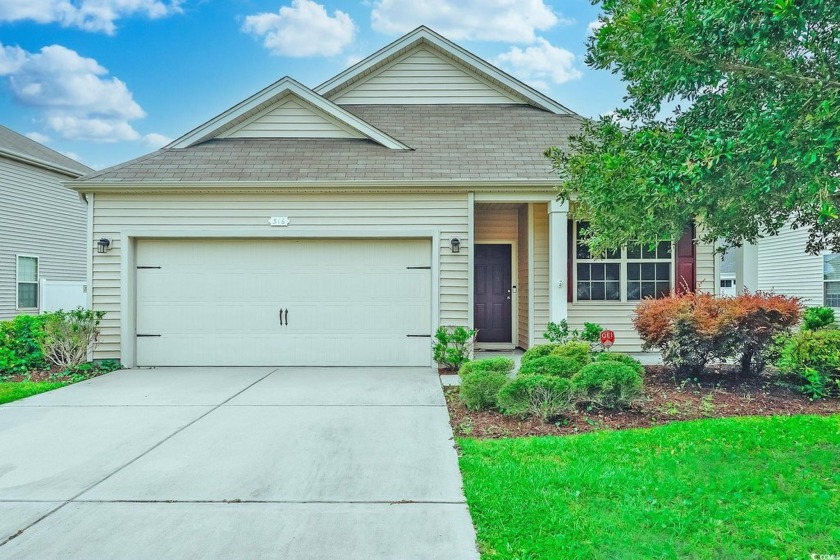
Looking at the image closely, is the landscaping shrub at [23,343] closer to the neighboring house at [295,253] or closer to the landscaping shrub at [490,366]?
the neighboring house at [295,253]

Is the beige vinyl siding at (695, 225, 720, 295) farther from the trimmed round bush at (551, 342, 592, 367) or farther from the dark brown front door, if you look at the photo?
the trimmed round bush at (551, 342, 592, 367)

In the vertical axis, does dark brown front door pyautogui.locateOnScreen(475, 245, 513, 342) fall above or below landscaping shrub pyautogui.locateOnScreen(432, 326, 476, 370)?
above

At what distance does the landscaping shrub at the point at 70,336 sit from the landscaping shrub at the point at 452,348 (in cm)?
Result: 544

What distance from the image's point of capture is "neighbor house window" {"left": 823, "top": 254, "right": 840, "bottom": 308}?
1247 cm

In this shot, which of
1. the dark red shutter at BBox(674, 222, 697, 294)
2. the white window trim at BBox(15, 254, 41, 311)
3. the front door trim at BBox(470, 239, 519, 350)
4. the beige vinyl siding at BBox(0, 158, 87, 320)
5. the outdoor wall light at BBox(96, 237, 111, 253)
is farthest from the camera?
the white window trim at BBox(15, 254, 41, 311)

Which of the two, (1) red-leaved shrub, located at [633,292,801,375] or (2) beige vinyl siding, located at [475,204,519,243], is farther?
(2) beige vinyl siding, located at [475,204,519,243]

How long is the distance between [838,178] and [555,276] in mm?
5000

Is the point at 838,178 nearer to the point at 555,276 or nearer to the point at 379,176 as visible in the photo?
the point at 555,276

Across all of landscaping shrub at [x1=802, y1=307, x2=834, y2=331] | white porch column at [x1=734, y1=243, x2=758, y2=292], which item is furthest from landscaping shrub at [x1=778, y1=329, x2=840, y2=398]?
white porch column at [x1=734, y1=243, x2=758, y2=292]

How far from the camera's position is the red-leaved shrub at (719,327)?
623 centimetres

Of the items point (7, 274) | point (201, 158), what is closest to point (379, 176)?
point (201, 158)

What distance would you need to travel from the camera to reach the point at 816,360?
5801 mm

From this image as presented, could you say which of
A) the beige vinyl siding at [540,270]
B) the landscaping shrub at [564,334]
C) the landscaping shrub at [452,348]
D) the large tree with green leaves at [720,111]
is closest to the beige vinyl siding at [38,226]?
the landscaping shrub at [452,348]

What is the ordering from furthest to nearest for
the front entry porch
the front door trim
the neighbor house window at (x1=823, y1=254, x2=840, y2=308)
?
the neighbor house window at (x1=823, y1=254, x2=840, y2=308)
the front door trim
the front entry porch
